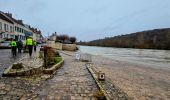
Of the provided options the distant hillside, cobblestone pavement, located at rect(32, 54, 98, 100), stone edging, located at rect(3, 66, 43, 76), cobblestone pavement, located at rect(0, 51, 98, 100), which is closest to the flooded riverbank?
cobblestone pavement, located at rect(32, 54, 98, 100)

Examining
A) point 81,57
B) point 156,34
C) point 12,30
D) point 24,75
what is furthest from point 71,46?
point 156,34

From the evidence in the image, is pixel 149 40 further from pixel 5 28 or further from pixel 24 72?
pixel 24 72

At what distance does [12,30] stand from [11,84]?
47.5 m

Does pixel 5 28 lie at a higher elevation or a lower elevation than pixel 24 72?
higher

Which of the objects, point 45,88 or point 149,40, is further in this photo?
point 149,40

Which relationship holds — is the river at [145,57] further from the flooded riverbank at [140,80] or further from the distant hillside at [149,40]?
the distant hillside at [149,40]

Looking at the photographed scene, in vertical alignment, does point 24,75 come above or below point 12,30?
below

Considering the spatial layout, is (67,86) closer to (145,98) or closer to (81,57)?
(145,98)

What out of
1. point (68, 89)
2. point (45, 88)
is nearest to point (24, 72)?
point (45, 88)

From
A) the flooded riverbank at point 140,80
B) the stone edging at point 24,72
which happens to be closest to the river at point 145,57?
the flooded riverbank at point 140,80

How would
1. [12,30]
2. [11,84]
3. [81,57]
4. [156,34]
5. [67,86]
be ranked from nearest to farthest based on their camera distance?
[11,84], [67,86], [81,57], [12,30], [156,34]

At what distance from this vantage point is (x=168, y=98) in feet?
29.1

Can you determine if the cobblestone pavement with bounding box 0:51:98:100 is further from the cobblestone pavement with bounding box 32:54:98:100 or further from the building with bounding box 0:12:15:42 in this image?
the building with bounding box 0:12:15:42

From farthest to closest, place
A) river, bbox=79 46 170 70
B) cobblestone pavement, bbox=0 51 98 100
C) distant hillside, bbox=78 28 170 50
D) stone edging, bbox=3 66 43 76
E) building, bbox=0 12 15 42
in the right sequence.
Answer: distant hillside, bbox=78 28 170 50 < building, bbox=0 12 15 42 < river, bbox=79 46 170 70 < stone edging, bbox=3 66 43 76 < cobblestone pavement, bbox=0 51 98 100
